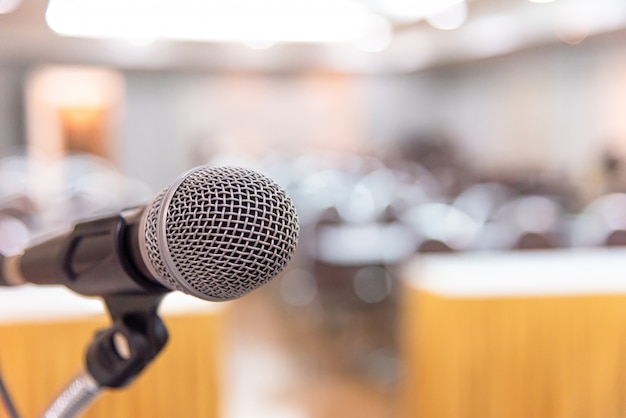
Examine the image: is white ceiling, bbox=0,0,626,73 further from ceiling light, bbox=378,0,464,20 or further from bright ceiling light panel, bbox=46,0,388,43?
ceiling light, bbox=378,0,464,20

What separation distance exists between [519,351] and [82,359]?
1.41 metres

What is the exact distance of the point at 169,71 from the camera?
42.6 ft

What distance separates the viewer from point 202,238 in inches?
25.3

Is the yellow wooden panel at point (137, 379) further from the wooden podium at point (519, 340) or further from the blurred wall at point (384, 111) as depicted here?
the blurred wall at point (384, 111)

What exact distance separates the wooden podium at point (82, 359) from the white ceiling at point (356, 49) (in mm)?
6051

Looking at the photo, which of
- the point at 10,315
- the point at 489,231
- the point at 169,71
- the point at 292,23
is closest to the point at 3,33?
the point at 169,71

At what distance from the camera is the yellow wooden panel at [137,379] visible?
6.49 feet

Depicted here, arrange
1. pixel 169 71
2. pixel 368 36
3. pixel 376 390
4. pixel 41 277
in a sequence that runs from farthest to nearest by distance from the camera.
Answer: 1. pixel 169 71
2. pixel 368 36
3. pixel 376 390
4. pixel 41 277

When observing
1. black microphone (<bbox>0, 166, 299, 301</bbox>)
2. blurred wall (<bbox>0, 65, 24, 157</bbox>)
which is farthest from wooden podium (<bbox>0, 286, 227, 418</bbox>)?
blurred wall (<bbox>0, 65, 24, 157</bbox>)

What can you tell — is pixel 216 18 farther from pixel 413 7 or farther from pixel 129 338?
pixel 129 338

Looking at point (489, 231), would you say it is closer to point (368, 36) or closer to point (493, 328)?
point (493, 328)

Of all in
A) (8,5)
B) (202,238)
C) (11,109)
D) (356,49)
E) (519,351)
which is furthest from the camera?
(11,109)

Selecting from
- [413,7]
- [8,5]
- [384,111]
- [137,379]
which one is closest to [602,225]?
[413,7]

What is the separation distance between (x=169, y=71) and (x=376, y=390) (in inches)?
403
